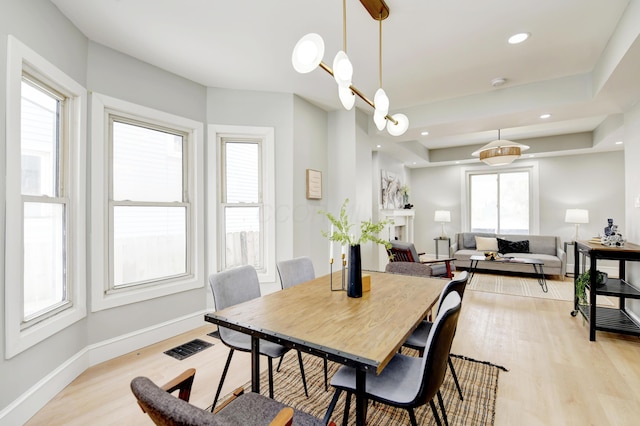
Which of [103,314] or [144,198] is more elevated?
[144,198]

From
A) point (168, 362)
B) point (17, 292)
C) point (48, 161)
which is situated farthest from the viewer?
point (168, 362)

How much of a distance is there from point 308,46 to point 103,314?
8.90 feet

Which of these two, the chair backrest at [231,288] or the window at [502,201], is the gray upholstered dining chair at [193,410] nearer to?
the chair backrest at [231,288]

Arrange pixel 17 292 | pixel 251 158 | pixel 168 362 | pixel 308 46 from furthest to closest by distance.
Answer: pixel 251 158, pixel 168 362, pixel 17 292, pixel 308 46

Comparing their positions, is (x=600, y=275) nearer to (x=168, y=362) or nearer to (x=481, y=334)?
(x=481, y=334)

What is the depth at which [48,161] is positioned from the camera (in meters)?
2.20

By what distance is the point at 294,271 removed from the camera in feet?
8.06

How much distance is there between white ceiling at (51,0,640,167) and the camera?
2137 mm

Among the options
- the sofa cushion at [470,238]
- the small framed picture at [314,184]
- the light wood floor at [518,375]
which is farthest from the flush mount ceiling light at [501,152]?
the sofa cushion at [470,238]

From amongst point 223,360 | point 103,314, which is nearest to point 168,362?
point 223,360

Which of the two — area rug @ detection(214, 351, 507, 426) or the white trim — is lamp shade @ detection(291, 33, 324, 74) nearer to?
area rug @ detection(214, 351, 507, 426)

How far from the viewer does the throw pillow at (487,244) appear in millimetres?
6486

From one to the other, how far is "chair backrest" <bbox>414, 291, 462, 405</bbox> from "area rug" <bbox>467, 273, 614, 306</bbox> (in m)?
4.18

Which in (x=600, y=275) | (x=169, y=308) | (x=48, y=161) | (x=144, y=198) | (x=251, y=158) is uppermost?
(x=251, y=158)
